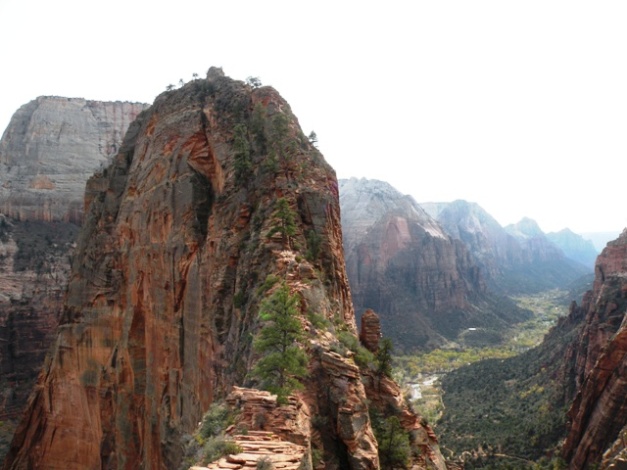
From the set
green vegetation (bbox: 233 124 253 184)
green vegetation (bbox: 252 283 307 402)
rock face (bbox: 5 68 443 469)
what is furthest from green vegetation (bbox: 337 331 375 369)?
green vegetation (bbox: 233 124 253 184)

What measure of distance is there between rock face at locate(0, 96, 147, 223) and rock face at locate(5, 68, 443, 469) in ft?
172

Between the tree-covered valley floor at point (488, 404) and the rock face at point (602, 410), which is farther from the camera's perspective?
the tree-covered valley floor at point (488, 404)

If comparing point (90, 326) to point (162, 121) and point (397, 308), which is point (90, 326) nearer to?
point (162, 121)

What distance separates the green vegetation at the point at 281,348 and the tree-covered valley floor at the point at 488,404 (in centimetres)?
1888

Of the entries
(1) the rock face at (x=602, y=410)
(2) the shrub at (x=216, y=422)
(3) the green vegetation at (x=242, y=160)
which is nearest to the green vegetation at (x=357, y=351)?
(2) the shrub at (x=216, y=422)

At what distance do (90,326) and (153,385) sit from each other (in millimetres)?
9972

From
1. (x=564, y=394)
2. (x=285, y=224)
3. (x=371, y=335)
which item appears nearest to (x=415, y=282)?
(x=564, y=394)

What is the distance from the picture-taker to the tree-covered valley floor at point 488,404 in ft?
174

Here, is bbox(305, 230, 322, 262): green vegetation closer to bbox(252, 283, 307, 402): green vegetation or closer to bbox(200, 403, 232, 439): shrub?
bbox(252, 283, 307, 402): green vegetation

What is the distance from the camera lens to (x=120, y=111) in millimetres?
108312

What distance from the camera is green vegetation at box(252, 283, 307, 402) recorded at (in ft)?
54.4

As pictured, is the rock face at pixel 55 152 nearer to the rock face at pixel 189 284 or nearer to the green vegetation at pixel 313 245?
the rock face at pixel 189 284

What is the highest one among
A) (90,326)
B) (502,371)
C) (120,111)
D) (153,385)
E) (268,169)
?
(120,111)

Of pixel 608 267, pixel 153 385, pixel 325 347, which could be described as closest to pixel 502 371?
pixel 608 267
